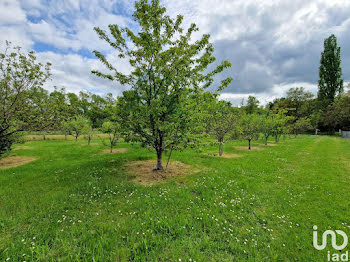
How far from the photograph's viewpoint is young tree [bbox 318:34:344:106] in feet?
151

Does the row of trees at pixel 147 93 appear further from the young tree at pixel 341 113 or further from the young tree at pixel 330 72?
the young tree at pixel 330 72

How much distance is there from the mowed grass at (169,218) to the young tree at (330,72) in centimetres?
6349

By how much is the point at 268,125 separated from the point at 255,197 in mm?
16580

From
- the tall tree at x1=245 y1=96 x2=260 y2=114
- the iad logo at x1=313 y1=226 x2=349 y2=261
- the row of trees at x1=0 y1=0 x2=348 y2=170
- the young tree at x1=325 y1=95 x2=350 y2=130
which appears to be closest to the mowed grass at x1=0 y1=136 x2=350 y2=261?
the iad logo at x1=313 y1=226 x2=349 y2=261

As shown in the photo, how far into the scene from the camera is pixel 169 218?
12.2ft

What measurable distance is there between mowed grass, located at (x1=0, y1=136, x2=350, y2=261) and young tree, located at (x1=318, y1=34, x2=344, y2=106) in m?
63.5

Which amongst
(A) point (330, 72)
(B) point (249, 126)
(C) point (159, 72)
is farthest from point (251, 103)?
(C) point (159, 72)

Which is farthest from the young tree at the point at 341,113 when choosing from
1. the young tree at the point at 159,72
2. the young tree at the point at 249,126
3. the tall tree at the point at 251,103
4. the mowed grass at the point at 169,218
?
the young tree at the point at 159,72

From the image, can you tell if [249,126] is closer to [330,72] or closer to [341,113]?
[341,113]

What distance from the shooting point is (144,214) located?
153 inches

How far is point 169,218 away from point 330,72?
239 ft

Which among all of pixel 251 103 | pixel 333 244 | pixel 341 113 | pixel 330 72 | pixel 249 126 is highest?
pixel 330 72

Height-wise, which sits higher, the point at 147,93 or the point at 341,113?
the point at 341,113

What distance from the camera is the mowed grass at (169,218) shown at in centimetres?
276
